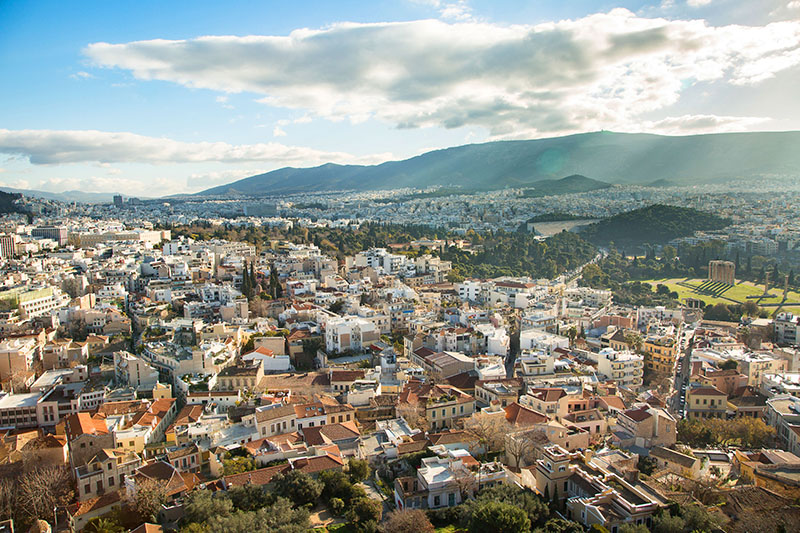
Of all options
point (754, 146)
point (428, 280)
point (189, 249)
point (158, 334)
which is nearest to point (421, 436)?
point (158, 334)

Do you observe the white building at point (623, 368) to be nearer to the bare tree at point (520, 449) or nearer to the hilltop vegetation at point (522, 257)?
the bare tree at point (520, 449)

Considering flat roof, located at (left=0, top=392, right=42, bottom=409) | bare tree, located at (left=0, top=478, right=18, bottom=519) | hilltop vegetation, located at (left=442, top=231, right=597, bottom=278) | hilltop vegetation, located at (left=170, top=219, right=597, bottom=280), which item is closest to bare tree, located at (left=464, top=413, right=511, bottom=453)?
bare tree, located at (left=0, top=478, right=18, bottom=519)

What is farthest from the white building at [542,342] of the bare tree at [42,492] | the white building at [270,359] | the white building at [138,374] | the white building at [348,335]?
the bare tree at [42,492]

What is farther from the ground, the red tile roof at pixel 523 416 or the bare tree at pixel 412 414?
the red tile roof at pixel 523 416

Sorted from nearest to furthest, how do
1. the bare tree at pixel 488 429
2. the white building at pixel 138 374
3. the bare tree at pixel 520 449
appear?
the bare tree at pixel 520 449 < the bare tree at pixel 488 429 < the white building at pixel 138 374

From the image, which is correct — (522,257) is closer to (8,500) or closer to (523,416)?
(523,416)

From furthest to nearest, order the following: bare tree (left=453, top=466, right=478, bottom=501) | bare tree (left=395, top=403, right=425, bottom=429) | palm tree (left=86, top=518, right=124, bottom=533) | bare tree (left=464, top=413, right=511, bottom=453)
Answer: bare tree (left=395, top=403, right=425, bottom=429)
bare tree (left=464, top=413, right=511, bottom=453)
bare tree (left=453, top=466, right=478, bottom=501)
palm tree (left=86, top=518, right=124, bottom=533)

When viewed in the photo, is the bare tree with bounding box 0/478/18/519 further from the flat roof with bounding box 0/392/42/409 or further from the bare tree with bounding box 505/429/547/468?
the bare tree with bounding box 505/429/547/468
